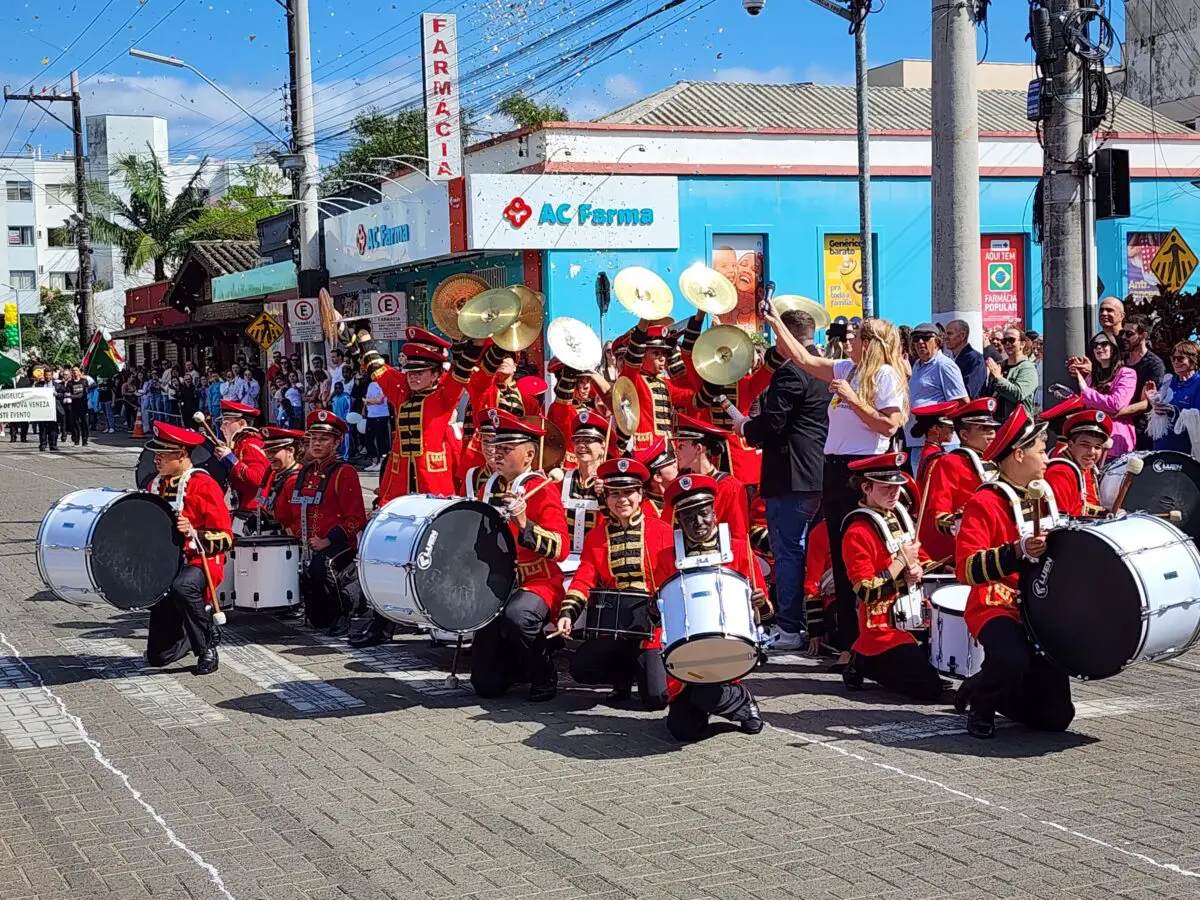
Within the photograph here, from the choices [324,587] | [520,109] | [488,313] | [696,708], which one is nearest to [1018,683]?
[696,708]

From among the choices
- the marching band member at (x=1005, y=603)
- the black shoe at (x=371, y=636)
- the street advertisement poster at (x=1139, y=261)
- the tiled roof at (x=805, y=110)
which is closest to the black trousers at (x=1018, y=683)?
the marching band member at (x=1005, y=603)

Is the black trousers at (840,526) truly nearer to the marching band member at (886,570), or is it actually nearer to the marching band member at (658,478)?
the marching band member at (886,570)

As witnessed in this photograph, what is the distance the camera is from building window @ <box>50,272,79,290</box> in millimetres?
90688

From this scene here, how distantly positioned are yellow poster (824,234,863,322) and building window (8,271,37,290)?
74.9 m

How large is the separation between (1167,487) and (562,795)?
16.8 ft

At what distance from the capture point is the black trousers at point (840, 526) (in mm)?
8727

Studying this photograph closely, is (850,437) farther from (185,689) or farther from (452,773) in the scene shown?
(185,689)

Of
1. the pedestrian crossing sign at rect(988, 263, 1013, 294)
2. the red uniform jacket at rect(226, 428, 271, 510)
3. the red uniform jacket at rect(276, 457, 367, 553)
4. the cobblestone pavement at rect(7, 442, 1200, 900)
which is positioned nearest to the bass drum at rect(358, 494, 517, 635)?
the cobblestone pavement at rect(7, 442, 1200, 900)

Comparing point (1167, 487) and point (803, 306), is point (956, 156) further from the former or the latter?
point (1167, 487)

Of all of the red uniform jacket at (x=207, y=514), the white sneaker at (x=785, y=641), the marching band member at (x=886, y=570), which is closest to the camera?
the marching band member at (x=886, y=570)

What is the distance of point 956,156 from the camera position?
42.5ft

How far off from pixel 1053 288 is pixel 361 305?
2330cm

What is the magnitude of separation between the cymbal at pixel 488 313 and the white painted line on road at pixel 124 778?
3.70 m

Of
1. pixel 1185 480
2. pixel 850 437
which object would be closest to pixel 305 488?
pixel 850 437
